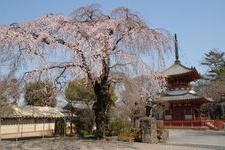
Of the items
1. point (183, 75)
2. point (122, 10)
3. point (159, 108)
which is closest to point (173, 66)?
point (183, 75)

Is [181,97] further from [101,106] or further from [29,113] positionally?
[101,106]

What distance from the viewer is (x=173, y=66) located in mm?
50812

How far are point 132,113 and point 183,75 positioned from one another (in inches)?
528

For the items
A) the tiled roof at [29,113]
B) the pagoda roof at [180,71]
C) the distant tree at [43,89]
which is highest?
the pagoda roof at [180,71]

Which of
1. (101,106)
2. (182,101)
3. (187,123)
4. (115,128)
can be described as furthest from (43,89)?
(182,101)

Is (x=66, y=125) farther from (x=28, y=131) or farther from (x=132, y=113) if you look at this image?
(x=132, y=113)

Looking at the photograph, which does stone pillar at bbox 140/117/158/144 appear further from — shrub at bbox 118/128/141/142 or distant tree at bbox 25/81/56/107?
distant tree at bbox 25/81/56/107

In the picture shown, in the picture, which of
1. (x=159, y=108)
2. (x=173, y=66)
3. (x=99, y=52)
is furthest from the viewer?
(x=173, y=66)

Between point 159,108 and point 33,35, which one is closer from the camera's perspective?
point 33,35

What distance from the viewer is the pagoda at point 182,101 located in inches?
1768

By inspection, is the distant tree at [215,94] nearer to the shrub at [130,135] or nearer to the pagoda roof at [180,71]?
the pagoda roof at [180,71]

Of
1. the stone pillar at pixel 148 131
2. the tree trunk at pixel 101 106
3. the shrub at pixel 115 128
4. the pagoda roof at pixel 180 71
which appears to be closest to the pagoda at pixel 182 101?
the pagoda roof at pixel 180 71

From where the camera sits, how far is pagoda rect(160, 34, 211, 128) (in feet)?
147

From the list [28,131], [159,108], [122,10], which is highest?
[122,10]
